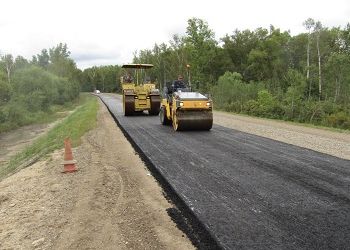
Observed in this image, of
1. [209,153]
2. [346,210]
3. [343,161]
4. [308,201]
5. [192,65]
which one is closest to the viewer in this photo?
[346,210]

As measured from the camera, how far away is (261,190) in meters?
7.06

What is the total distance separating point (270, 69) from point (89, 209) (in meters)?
44.0

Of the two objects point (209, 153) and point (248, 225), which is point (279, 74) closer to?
point (209, 153)

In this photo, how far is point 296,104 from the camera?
2170 centimetres

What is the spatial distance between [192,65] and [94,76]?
87507mm

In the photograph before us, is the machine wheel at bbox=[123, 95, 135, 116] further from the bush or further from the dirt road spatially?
the dirt road

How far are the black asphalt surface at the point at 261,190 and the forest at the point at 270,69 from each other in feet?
26.4

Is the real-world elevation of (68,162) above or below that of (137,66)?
below

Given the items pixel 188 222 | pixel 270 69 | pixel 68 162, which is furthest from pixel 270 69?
pixel 188 222

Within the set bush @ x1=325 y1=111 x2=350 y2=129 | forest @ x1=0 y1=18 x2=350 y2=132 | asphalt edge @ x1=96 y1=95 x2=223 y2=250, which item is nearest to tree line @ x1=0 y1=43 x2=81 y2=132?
forest @ x1=0 y1=18 x2=350 y2=132

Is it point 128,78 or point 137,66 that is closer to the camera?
point 137,66

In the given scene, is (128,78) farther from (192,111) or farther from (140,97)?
(192,111)

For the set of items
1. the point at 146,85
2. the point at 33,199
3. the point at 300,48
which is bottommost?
the point at 33,199

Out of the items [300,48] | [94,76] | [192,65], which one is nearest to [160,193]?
[192,65]
